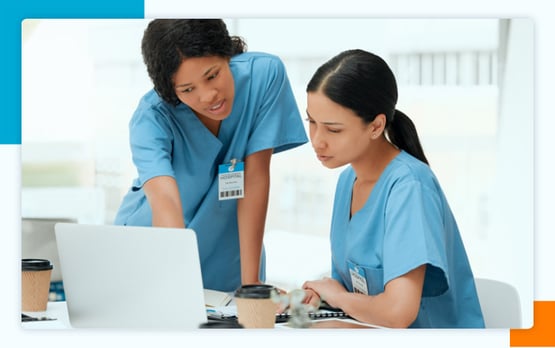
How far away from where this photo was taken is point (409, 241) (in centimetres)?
205

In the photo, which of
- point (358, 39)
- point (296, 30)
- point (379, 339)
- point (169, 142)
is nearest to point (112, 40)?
point (169, 142)

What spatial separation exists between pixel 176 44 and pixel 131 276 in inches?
22.1

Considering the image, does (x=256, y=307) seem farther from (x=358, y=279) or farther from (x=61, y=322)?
(x=61, y=322)

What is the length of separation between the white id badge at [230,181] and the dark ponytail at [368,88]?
0.89ft

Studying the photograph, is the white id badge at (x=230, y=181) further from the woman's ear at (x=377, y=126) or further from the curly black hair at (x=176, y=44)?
the woman's ear at (x=377, y=126)

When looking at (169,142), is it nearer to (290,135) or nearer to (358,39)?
(290,135)

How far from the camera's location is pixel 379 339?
2.12m

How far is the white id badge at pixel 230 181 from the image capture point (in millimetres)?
2209

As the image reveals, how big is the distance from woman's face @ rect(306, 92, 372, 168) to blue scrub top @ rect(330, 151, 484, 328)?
5 centimetres

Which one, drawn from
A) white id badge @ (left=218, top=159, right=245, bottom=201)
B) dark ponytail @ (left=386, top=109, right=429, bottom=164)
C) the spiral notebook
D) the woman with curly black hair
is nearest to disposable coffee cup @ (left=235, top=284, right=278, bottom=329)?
the spiral notebook

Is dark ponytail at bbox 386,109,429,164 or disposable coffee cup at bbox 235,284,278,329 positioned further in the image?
dark ponytail at bbox 386,109,429,164

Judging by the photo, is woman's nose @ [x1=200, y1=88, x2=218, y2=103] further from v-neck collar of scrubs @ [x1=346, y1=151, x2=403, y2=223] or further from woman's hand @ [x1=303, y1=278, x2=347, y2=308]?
woman's hand @ [x1=303, y1=278, x2=347, y2=308]

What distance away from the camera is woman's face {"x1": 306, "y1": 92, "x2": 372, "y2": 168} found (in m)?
2.13

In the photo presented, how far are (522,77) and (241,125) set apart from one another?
70 centimetres
